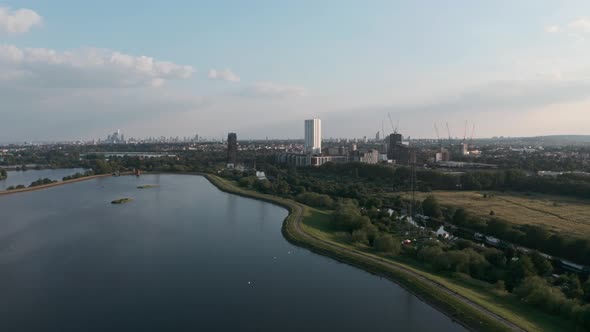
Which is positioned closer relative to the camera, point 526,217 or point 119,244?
point 119,244

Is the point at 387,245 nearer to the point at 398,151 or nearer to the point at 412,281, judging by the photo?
the point at 412,281

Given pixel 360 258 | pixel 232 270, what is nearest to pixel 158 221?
pixel 232 270

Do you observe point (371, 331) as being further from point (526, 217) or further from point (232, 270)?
point (526, 217)

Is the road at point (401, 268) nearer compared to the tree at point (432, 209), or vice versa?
the road at point (401, 268)

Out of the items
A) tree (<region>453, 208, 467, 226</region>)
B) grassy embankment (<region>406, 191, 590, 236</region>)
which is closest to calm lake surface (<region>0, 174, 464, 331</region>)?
tree (<region>453, 208, 467, 226</region>)

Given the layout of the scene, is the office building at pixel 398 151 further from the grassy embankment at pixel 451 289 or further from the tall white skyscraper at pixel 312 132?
the grassy embankment at pixel 451 289

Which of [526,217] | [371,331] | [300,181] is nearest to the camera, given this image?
[371,331]

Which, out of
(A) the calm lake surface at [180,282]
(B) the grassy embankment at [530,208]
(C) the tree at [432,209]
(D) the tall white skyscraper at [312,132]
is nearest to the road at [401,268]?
(A) the calm lake surface at [180,282]
